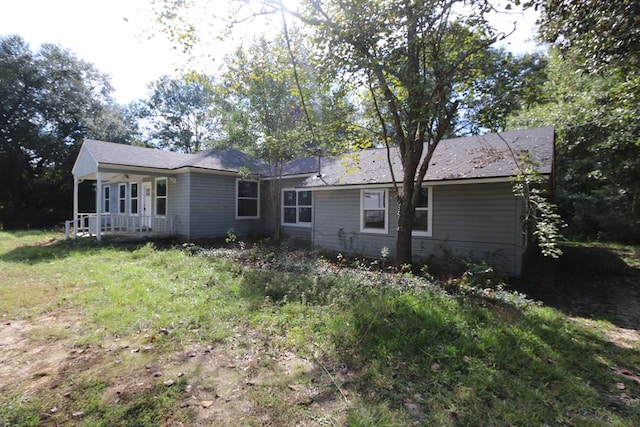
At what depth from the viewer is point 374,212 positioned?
35.1 ft

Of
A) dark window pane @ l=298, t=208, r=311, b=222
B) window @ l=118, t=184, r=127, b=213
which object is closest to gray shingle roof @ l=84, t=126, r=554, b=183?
dark window pane @ l=298, t=208, r=311, b=222

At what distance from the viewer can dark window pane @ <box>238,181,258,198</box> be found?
1473cm

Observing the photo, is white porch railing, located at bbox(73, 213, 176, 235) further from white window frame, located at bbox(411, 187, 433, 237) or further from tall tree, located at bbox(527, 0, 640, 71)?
tall tree, located at bbox(527, 0, 640, 71)

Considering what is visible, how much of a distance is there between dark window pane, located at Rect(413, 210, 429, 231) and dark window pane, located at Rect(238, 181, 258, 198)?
8152mm

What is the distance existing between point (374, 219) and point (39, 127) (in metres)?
24.8

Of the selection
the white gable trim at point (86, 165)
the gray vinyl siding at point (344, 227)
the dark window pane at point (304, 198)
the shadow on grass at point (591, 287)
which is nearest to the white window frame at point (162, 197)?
the white gable trim at point (86, 165)

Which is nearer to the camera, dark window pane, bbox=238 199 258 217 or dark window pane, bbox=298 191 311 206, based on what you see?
dark window pane, bbox=298 191 311 206

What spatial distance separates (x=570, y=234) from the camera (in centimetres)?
1734

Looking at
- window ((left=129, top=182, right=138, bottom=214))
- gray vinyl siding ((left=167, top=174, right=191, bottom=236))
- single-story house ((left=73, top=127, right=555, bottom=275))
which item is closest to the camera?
single-story house ((left=73, top=127, right=555, bottom=275))

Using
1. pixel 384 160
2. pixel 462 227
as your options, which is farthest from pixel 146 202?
pixel 462 227

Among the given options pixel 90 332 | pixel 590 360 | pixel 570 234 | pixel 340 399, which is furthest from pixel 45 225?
pixel 570 234

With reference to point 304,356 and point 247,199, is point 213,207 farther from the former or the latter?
point 304,356

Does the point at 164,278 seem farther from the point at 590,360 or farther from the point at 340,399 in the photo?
the point at 590,360

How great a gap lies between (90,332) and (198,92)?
3453 cm
